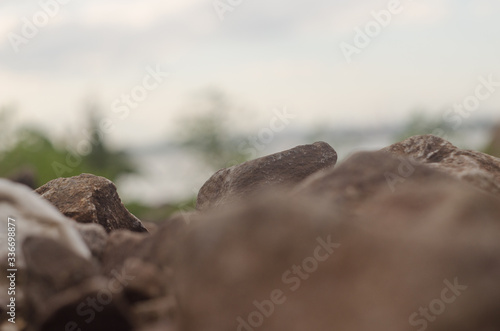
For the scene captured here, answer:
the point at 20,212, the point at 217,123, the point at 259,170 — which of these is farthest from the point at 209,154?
the point at 20,212

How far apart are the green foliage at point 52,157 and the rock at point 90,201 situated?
1138 cm

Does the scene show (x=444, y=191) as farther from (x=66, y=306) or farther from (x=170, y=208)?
(x=170, y=208)

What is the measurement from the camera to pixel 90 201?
16.7 feet

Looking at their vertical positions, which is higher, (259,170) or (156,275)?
(156,275)

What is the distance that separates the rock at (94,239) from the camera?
11.5ft

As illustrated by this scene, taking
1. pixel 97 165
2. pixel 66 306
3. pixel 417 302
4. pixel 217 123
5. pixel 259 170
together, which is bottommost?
pixel 97 165

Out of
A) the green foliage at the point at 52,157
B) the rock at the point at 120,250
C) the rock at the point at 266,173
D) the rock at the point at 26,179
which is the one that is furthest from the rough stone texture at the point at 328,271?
Answer: the green foliage at the point at 52,157

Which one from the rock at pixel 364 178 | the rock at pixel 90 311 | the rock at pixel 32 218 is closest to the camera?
the rock at pixel 90 311

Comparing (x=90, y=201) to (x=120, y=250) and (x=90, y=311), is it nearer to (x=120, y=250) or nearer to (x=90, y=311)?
(x=120, y=250)

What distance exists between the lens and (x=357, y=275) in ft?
7.11

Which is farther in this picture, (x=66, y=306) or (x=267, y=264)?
(x=66, y=306)

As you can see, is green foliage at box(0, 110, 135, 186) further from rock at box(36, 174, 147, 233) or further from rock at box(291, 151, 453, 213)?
rock at box(291, 151, 453, 213)

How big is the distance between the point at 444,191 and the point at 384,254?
1.99 feet

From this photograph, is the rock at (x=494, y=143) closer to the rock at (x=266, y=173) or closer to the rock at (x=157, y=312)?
the rock at (x=266, y=173)
